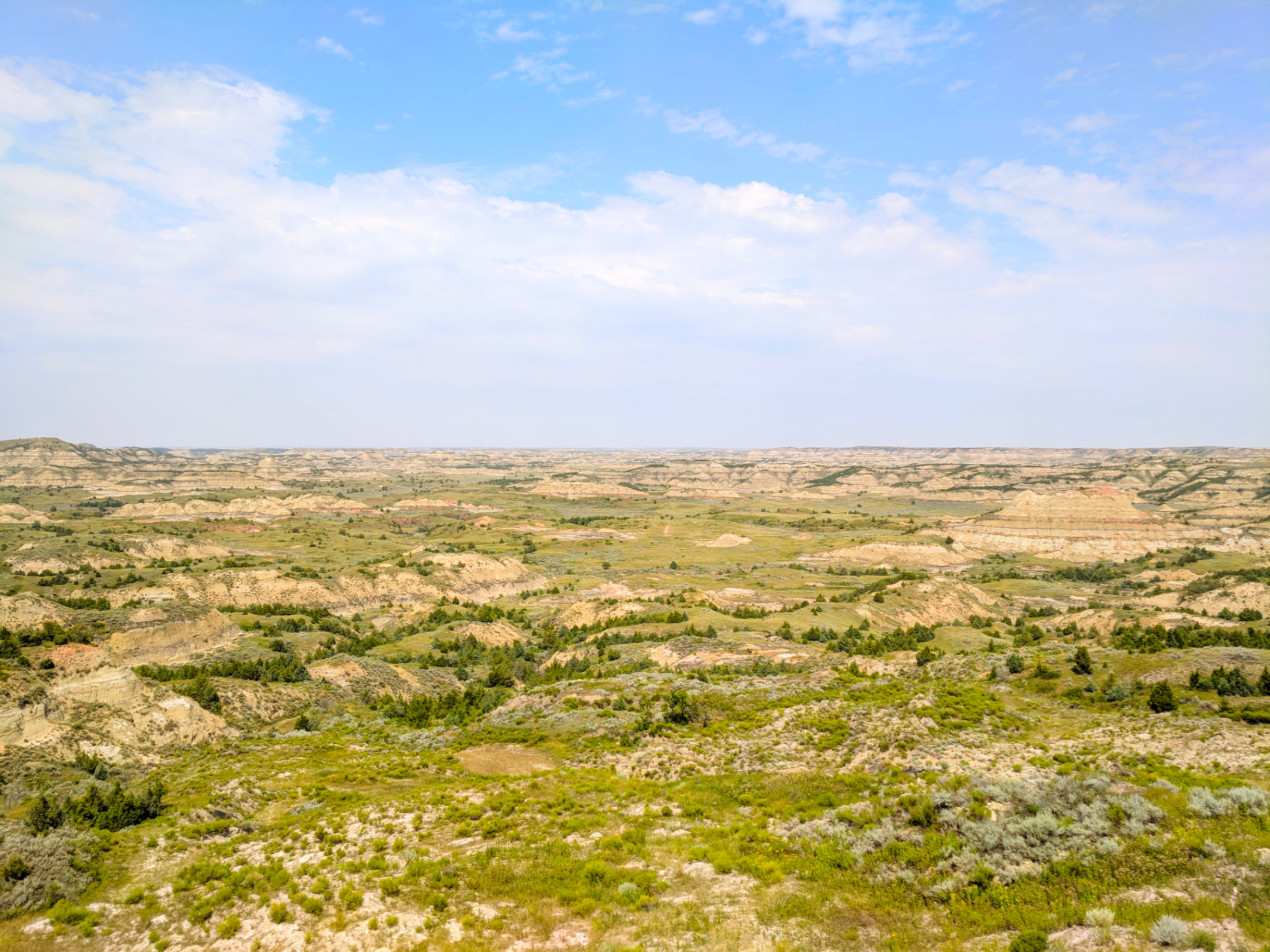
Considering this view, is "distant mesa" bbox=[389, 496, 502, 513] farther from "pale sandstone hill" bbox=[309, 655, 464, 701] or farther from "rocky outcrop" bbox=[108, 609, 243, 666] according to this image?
"pale sandstone hill" bbox=[309, 655, 464, 701]

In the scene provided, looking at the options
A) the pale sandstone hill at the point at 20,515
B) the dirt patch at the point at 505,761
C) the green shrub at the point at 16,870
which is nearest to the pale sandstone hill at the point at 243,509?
the pale sandstone hill at the point at 20,515

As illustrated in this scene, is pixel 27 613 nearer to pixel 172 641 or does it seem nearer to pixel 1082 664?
pixel 172 641

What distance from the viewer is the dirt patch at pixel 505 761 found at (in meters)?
27.7

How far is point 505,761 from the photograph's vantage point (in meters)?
29.2

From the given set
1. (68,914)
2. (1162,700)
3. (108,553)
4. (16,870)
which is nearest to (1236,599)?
(1162,700)

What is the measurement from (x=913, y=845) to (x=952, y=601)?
62.0 metres

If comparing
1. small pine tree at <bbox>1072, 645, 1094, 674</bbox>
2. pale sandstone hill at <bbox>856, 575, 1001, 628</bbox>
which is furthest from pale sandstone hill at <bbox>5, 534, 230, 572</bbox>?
small pine tree at <bbox>1072, 645, 1094, 674</bbox>

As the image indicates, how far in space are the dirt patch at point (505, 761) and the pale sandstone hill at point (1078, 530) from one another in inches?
4489

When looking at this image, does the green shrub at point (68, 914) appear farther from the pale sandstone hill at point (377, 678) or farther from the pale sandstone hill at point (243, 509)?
the pale sandstone hill at point (243, 509)

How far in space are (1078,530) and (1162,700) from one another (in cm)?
10992

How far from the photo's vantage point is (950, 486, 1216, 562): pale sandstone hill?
351ft

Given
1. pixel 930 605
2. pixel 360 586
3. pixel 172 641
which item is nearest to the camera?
pixel 172 641

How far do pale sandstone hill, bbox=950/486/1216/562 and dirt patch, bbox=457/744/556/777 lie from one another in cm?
11403

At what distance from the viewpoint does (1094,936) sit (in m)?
10.3
